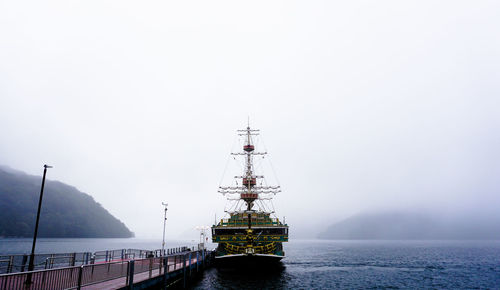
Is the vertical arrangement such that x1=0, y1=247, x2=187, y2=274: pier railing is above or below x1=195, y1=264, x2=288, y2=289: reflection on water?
above

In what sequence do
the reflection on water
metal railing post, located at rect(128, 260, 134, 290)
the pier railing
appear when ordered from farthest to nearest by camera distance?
the reflection on water < the pier railing < metal railing post, located at rect(128, 260, 134, 290)

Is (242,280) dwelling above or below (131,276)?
below

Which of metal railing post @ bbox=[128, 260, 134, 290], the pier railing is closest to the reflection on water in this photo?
the pier railing

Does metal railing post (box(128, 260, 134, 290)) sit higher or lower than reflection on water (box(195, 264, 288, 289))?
higher

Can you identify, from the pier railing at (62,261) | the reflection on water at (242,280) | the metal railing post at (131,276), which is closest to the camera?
the metal railing post at (131,276)

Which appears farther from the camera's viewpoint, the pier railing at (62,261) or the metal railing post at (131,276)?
the pier railing at (62,261)

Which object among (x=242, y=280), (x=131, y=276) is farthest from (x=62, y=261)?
(x=131, y=276)

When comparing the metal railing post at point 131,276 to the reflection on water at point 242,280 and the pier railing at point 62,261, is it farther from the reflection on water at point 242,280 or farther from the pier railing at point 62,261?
the reflection on water at point 242,280

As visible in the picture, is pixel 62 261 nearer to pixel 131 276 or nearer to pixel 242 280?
pixel 242 280

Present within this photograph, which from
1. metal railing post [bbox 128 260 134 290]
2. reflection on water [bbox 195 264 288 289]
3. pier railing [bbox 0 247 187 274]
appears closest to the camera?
metal railing post [bbox 128 260 134 290]

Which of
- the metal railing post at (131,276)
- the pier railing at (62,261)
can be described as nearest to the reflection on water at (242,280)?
the pier railing at (62,261)

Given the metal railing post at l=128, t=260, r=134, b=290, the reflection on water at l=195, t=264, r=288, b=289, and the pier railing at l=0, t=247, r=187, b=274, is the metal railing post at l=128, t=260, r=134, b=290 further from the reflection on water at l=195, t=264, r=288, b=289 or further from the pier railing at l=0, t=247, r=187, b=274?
the reflection on water at l=195, t=264, r=288, b=289

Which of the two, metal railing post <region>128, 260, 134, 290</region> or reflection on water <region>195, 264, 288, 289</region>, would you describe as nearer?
metal railing post <region>128, 260, 134, 290</region>

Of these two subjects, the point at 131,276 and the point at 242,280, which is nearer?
the point at 131,276
